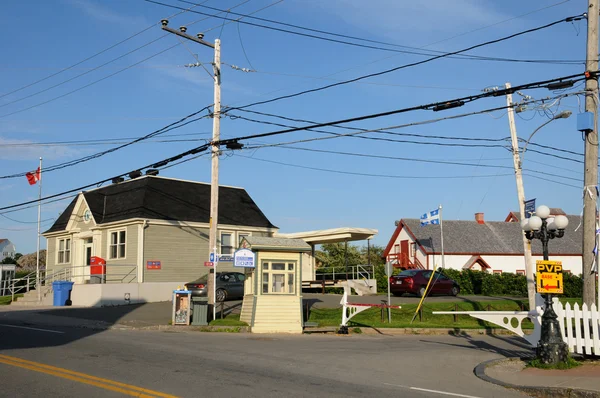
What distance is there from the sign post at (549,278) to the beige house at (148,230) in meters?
22.6

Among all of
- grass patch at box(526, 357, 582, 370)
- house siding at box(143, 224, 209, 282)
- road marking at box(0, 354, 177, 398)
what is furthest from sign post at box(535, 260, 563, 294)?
house siding at box(143, 224, 209, 282)

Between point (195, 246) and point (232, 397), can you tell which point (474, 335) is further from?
point (195, 246)

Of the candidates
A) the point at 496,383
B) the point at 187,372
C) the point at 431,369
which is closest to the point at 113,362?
the point at 187,372

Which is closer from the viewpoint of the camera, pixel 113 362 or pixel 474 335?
pixel 113 362

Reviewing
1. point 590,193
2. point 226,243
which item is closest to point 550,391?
point 590,193

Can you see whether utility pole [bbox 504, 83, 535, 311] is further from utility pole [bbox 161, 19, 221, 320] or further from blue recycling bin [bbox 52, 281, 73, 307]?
blue recycling bin [bbox 52, 281, 73, 307]

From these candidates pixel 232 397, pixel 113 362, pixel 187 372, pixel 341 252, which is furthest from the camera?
pixel 341 252

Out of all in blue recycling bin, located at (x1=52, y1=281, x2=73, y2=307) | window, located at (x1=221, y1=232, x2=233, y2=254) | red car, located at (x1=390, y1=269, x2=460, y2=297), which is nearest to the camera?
blue recycling bin, located at (x1=52, y1=281, x2=73, y2=307)

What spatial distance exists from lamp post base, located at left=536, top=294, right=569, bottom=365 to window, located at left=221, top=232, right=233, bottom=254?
25055 millimetres

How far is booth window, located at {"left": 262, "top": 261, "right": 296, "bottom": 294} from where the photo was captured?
21.8 metres

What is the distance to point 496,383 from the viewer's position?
36.8 feet

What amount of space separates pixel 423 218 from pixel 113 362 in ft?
96.1

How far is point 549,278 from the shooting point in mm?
12602

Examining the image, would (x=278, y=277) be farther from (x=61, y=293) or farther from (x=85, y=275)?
(x=85, y=275)
